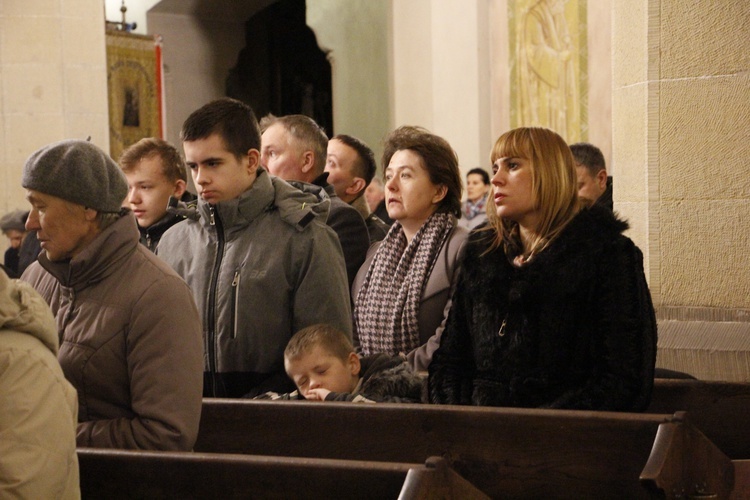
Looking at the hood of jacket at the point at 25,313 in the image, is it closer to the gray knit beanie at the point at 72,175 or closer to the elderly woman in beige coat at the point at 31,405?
the elderly woman in beige coat at the point at 31,405

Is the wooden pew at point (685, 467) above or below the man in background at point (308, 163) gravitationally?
below

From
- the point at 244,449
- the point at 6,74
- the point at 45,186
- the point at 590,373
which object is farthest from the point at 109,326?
the point at 6,74

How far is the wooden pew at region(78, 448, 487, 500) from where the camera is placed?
2.35m

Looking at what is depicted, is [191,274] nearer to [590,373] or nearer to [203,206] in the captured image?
[203,206]

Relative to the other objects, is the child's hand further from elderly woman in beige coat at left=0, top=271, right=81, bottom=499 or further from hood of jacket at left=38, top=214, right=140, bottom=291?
elderly woman in beige coat at left=0, top=271, right=81, bottom=499

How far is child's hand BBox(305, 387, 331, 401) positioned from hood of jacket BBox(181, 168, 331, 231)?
1.62 feet

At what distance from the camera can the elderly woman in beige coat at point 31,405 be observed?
1926 millimetres

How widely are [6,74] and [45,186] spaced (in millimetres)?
7759

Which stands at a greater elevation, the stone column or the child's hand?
the stone column

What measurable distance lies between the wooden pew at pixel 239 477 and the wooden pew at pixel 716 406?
4.28 ft

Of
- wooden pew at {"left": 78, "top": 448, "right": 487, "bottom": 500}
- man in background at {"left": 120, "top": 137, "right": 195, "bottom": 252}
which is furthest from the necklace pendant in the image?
man in background at {"left": 120, "top": 137, "right": 195, "bottom": 252}

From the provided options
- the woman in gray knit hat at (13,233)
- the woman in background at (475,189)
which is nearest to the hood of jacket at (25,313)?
the woman in background at (475,189)

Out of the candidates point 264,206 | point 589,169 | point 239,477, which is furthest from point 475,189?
point 239,477

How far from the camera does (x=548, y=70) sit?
9273 millimetres
